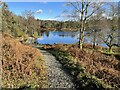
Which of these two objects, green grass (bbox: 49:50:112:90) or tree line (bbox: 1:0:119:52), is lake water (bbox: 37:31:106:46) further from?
green grass (bbox: 49:50:112:90)

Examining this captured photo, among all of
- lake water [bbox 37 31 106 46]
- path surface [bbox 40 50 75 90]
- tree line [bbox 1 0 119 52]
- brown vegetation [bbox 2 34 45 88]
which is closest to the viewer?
brown vegetation [bbox 2 34 45 88]

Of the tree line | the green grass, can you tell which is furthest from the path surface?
the tree line

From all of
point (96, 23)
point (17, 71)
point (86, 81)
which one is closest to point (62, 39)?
point (96, 23)

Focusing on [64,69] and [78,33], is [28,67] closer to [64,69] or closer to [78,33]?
[64,69]

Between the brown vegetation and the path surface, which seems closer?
the brown vegetation

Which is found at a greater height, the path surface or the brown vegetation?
the brown vegetation

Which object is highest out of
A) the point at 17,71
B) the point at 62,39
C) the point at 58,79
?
the point at 17,71

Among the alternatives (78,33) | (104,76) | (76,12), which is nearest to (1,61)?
(104,76)

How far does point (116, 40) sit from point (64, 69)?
55.8 feet

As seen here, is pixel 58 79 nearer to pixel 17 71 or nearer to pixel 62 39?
pixel 17 71

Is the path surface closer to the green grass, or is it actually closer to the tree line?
the green grass

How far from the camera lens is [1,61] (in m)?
10.1

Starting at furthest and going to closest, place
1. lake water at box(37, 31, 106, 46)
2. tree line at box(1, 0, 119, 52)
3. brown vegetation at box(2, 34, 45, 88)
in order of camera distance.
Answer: lake water at box(37, 31, 106, 46) < tree line at box(1, 0, 119, 52) < brown vegetation at box(2, 34, 45, 88)

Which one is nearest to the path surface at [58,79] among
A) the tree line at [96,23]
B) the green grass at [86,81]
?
the green grass at [86,81]
